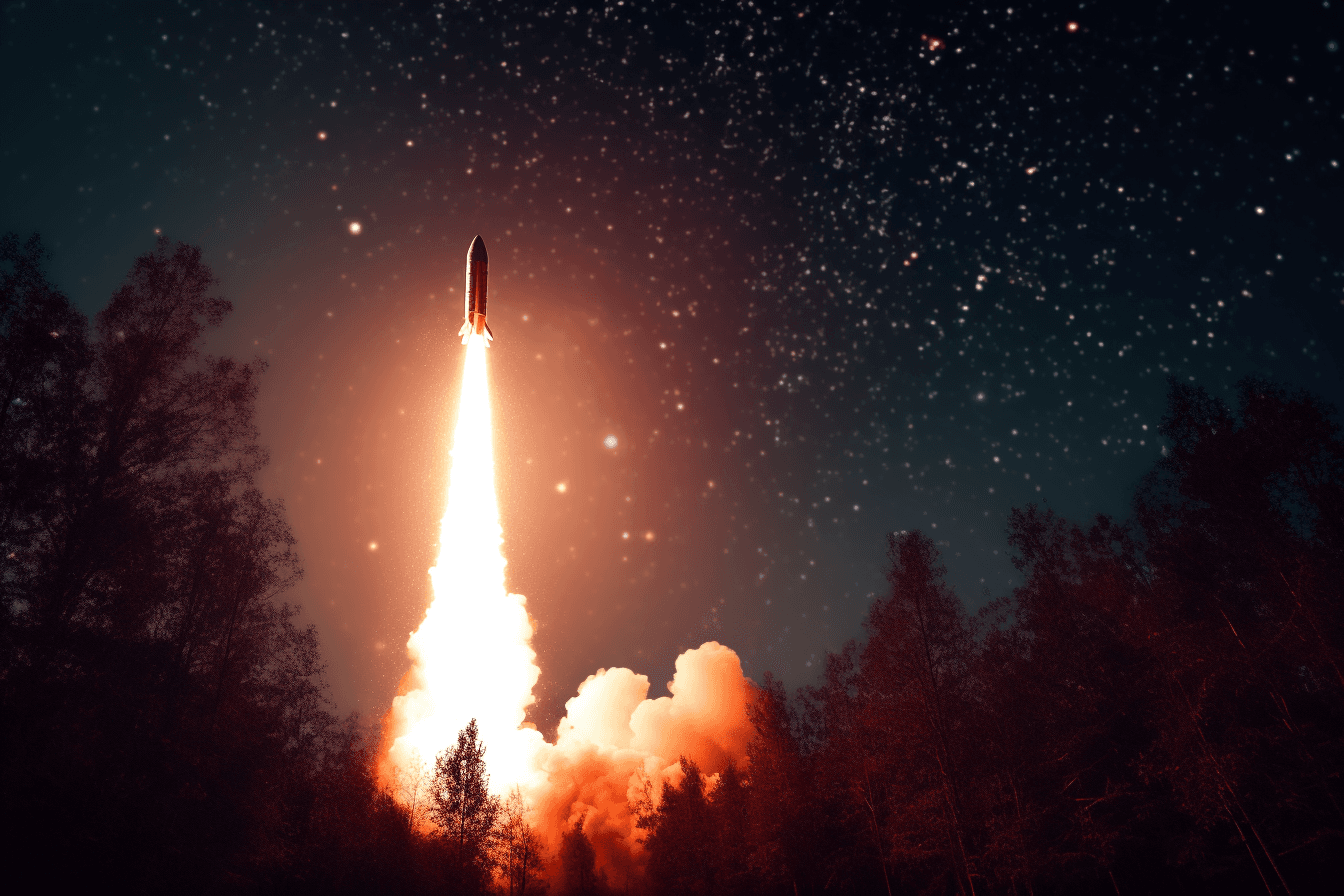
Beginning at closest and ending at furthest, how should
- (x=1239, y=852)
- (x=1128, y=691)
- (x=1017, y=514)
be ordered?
(x=1239, y=852)
(x=1128, y=691)
(x=1017, y=514)

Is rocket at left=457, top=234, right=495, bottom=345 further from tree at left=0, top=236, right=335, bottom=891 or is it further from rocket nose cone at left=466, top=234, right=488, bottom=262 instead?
tree at left=0, top=236, right=335, bottom=891

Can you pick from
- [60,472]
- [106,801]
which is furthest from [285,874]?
[60,472]

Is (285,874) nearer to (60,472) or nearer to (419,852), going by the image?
(419,852)

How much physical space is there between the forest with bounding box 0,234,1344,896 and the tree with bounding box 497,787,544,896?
236 inches

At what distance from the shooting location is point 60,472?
42.9 ft

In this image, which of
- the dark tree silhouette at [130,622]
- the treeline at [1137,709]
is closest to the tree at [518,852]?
the treeline at [1137,709]

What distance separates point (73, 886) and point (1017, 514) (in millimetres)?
33120

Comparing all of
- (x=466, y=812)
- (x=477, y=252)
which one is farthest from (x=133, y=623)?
(x=477, y=252)

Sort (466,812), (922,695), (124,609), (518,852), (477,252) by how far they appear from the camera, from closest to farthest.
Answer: (124,609) → (922,695) → (466,812) → (477,252) → (518,852)

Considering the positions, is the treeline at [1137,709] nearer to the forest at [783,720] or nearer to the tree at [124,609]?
the forest at [783,720]

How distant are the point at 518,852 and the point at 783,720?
1981cm

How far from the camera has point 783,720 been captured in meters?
33.5

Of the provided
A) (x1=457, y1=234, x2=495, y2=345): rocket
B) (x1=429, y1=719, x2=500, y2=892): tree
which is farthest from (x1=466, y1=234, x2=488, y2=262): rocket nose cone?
(x1=429, y1=719, x2=500, y2=892): tree

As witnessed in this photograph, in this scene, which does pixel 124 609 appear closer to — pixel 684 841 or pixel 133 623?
pixel 133 623
